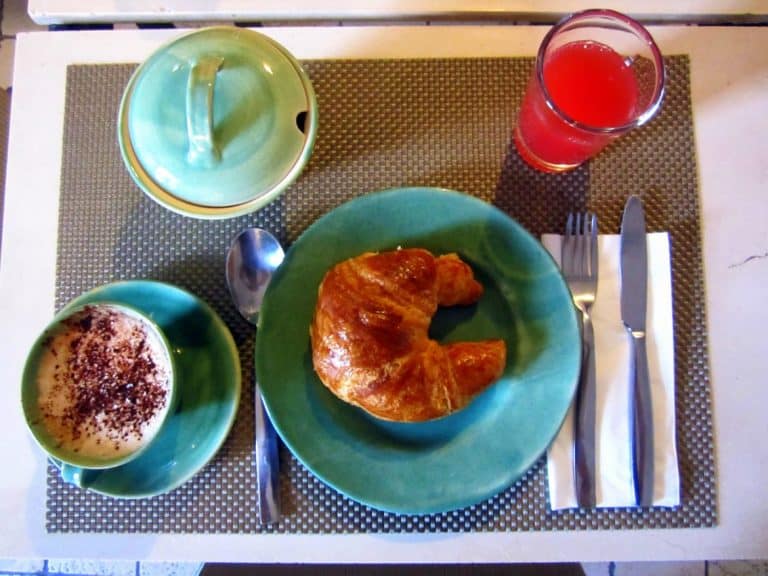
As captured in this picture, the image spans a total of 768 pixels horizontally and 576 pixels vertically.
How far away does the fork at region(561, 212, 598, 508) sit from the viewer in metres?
0.84

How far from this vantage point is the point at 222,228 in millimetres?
911

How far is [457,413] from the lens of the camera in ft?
2.78

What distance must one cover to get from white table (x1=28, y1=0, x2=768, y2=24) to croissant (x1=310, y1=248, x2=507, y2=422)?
0.42 metres

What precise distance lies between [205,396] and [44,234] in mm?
362

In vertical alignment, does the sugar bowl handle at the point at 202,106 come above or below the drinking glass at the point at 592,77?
below

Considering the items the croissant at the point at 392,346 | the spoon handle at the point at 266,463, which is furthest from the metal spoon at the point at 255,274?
the croissant at the point at 392,346

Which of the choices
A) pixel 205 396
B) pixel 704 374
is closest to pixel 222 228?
pixel 205 396

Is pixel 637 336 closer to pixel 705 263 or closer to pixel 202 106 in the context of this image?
pixel 705 263

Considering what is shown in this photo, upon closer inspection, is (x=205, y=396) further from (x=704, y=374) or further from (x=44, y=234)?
(x=704, y=374)

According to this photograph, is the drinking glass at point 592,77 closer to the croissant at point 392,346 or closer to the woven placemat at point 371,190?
the woven placemat at point 371,190

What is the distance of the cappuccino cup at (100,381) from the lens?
30.0 inches

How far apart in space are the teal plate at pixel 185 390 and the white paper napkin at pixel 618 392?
0.47 metres

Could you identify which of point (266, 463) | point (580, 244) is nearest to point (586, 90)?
point (580, 244)

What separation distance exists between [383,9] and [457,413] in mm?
626
